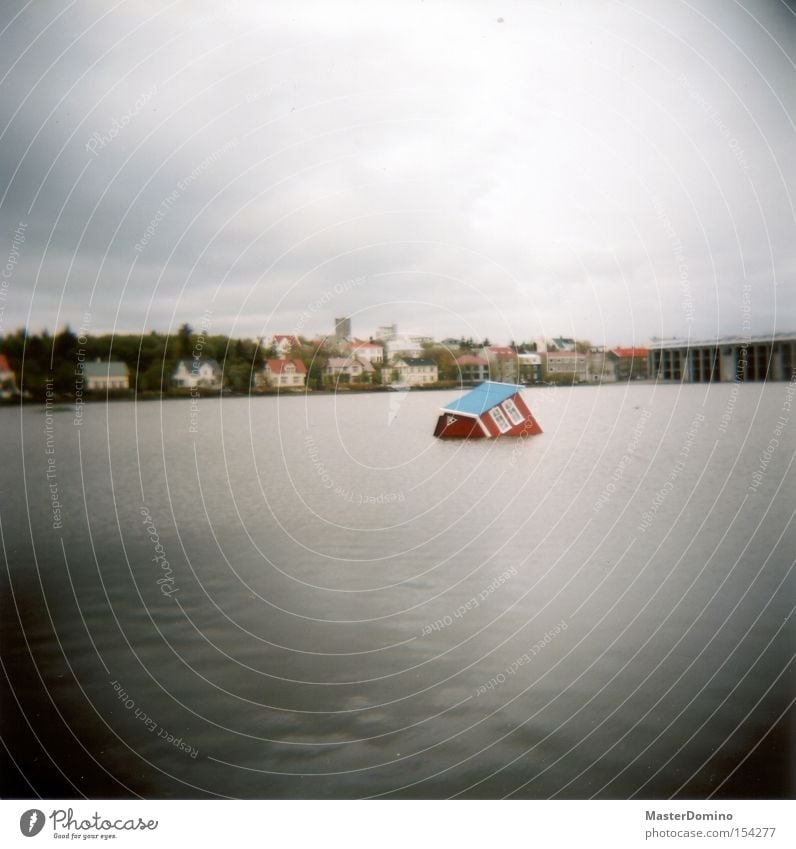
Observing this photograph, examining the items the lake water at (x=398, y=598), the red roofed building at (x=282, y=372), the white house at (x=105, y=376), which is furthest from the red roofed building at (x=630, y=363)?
A: the white house at (x=105, y=376)

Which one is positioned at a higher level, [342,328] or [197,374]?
[342,328]

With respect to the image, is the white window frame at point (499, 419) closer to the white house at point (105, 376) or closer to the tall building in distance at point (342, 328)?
the tall building in distance at point (342, 328)

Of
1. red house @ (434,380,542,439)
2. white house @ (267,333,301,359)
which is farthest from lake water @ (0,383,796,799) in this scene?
white house @ (267,333,301,359)

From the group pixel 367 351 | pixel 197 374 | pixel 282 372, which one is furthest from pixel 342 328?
pixel 197 374

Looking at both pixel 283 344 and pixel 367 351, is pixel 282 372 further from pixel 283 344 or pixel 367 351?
pixel 367 351

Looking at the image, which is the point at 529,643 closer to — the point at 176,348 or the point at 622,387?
the point at 622,387

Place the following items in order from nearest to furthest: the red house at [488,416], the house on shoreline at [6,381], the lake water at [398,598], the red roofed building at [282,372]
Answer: the lake water at [398,598] → the house on shoreline at [6,381] → the red roofed building at [282,372] → the red house at [488,416]
